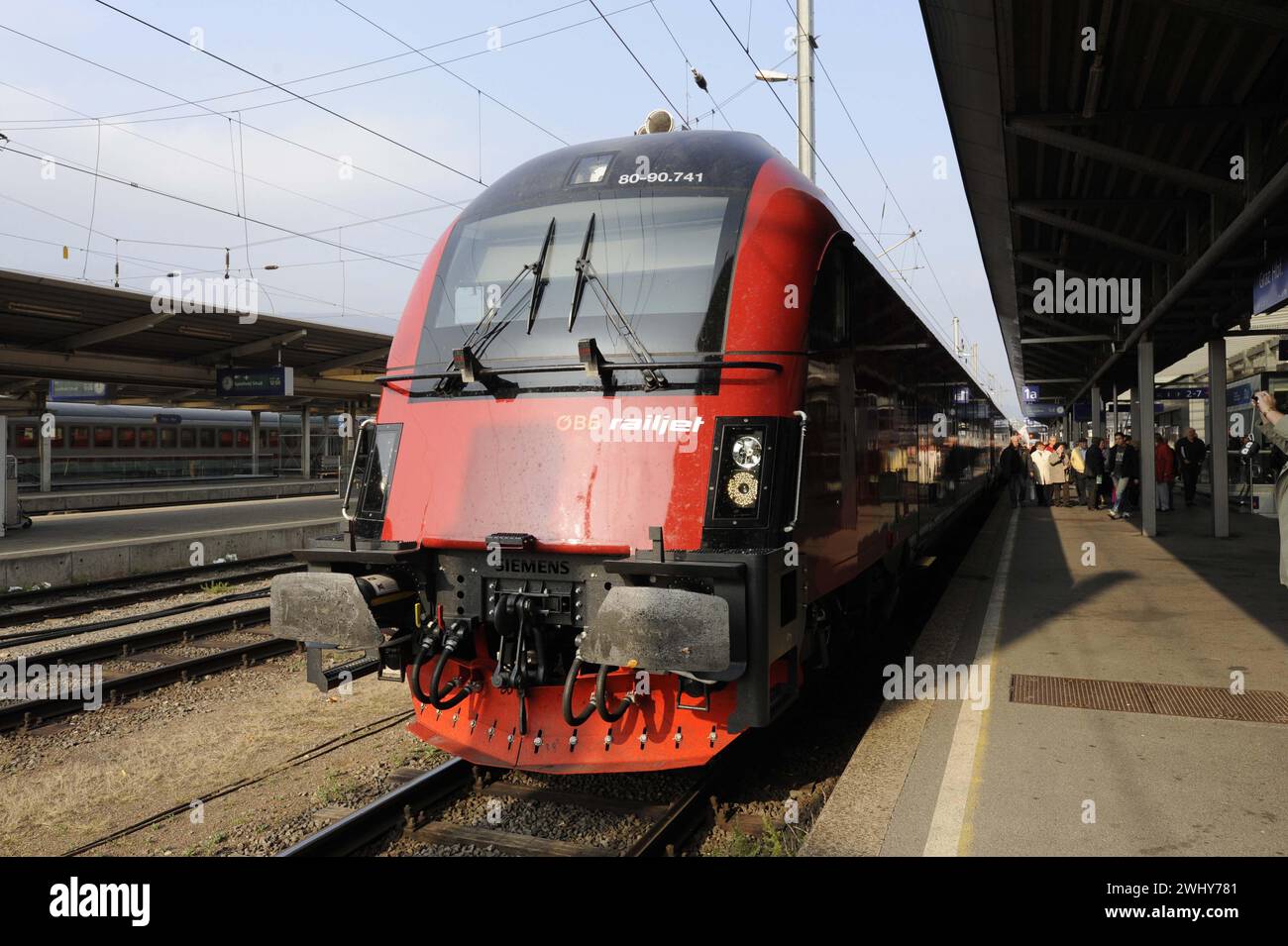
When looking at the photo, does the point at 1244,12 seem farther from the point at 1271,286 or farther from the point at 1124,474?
the point at 1124,474

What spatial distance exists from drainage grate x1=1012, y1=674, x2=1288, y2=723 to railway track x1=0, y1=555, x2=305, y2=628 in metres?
9.05

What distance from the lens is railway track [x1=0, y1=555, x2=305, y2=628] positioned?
10.6 m

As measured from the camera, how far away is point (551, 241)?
5371 mm

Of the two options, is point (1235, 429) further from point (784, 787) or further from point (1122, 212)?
point (784, 787)

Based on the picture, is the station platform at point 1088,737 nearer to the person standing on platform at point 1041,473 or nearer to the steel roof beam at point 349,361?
the person standing on platform at point 1041,473

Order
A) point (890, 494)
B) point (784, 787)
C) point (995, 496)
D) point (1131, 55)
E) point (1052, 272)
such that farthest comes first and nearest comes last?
point (995, 496) → point (1052, 272) → point (1131, 55) → point (890, 494) → point (784, 787)

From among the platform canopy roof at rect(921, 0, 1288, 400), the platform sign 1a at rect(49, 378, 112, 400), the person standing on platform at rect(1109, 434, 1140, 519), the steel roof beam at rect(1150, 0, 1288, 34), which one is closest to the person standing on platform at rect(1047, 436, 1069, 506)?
the person standing on platform at rect(1109, 434, 1140, 519)

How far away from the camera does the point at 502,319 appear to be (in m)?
5.31

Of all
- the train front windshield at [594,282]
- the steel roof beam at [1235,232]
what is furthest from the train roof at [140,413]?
the steel roof beam at [1235,232]

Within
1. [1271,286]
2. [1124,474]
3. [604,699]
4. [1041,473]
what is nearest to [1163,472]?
[1124,474]

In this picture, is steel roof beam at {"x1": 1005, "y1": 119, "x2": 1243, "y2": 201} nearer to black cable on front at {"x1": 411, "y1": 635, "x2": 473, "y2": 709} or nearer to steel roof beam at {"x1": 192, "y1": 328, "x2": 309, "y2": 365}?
black cable on front at {"x1": 411, "y1": 635, "x2": 473, "y2": 709}

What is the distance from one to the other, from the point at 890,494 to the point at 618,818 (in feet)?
11.3

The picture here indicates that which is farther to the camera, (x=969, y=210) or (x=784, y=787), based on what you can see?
(x=969, y=210)
